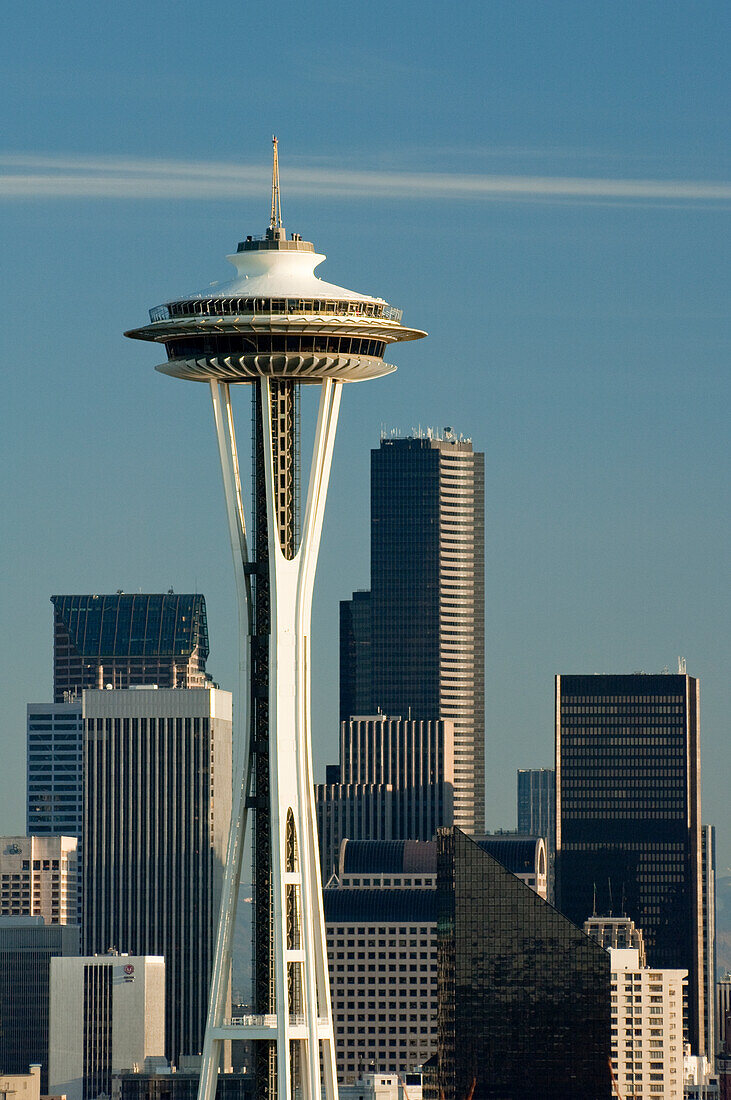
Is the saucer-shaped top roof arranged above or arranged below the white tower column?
above

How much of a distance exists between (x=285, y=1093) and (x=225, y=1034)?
16.8ft

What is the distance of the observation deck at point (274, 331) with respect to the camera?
180 metres

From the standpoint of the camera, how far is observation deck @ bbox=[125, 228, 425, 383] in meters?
180

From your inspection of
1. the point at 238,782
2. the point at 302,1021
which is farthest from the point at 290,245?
the point at 302,1021

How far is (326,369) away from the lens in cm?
18150

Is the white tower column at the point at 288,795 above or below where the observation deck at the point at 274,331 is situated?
below

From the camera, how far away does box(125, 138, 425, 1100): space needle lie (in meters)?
177

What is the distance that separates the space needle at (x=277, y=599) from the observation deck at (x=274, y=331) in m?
0.09

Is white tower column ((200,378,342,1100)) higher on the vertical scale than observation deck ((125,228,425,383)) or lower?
lower

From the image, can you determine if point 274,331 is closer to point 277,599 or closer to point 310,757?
point 277,599

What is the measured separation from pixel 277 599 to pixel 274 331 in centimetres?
1658

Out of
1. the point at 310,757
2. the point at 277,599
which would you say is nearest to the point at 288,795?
the point at 310,757

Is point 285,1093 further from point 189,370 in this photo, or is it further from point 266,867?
point 189,370

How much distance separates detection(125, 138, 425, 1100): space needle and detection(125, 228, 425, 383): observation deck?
0.09m
